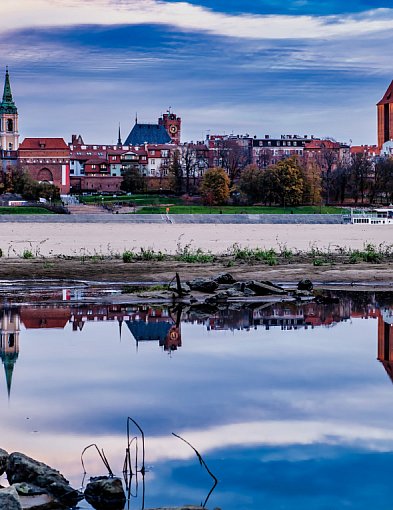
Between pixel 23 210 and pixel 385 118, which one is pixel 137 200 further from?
pixel 385 118

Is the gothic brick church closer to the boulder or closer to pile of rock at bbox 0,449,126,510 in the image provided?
the boulder

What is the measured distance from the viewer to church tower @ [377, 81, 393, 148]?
184 metres

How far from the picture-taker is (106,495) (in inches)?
334

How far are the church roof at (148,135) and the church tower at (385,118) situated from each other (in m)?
36.2

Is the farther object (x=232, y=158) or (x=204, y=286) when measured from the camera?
(x=232, y=158)

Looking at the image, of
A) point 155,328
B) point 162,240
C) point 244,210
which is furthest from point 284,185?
point 155,328

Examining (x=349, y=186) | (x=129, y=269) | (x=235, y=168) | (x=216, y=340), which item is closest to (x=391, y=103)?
(x=235, y=168)

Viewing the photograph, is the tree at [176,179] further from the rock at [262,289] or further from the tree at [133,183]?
the rock at [262,289]

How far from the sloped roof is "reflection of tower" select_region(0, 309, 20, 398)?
5606 inches

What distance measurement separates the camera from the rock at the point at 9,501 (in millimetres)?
7402

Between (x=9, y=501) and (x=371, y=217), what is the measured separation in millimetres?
83319

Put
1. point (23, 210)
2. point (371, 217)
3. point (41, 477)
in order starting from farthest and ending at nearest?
point (23, 210) < point (371, 217) < point (41, 477)

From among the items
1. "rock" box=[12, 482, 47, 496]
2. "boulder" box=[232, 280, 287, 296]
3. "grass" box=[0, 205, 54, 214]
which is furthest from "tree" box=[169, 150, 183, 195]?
"rock" box=[12, 482, 47, 496]

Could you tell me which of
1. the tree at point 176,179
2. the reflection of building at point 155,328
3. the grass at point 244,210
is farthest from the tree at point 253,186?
the reflection of building at point 155,328
